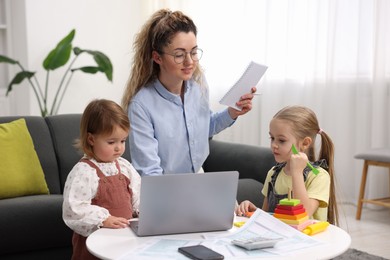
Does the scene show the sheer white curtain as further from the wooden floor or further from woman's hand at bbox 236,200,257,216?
woman's hand at bbox 236,200,257,216

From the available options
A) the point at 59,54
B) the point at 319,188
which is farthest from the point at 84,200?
the point at 59,54

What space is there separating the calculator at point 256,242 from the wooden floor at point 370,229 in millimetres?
1580

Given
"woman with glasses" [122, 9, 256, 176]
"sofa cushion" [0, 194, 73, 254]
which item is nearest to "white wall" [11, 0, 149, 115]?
"sofa cushion" [0, 194, 73, 254]

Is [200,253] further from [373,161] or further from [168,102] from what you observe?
[373,161]

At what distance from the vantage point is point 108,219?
5.90 feet

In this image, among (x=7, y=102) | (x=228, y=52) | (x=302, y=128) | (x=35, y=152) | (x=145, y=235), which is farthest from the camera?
(x=7, y=102)

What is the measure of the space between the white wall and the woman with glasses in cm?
347

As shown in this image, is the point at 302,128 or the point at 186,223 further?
the point at 302,128

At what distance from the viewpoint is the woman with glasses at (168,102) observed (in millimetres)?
2160

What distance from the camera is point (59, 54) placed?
5.11 metres

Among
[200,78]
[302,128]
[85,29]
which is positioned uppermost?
[85,29]

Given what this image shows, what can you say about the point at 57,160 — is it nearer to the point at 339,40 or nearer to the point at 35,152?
the point at 35,152

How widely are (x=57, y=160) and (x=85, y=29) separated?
9.15 feet

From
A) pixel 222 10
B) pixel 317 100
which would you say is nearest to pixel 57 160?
pixel 317 100
